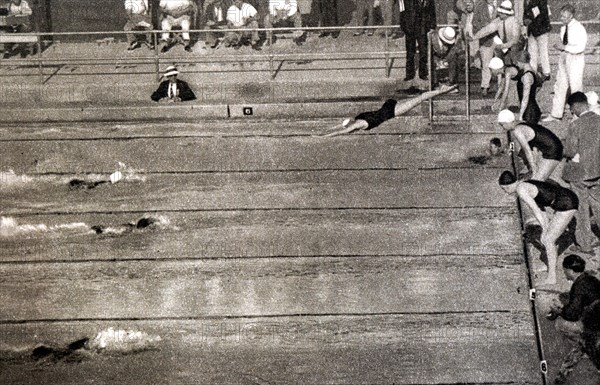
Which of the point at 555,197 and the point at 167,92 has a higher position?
the point at 167,92

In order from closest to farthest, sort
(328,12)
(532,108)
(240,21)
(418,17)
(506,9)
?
(532,108) < (506,9) < (418,17) < (240,21) < (328,12)

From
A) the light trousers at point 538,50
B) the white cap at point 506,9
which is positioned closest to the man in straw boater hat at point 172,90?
the white cap at point 506,9

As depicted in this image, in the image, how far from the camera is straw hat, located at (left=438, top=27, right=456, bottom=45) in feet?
46.1

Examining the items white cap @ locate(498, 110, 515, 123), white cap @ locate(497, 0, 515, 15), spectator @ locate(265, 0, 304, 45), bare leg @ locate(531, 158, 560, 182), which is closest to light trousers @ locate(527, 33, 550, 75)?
white cap @ locate(497, 0, 515, 15)

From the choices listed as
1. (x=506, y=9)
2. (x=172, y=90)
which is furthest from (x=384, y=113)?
(x=172, y=90)

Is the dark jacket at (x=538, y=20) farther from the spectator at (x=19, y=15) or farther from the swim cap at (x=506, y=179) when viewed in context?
the spectator at (x=19, y=15)

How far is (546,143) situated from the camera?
11.0 m

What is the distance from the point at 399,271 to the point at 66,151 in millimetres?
4718

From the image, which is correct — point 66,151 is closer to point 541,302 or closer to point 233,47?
point 233,47

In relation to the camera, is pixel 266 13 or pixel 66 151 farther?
pixel 266 13

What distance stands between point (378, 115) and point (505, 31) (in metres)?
2.37

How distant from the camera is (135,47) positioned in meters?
17.0

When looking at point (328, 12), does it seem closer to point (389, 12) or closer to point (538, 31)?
point (389, 12)

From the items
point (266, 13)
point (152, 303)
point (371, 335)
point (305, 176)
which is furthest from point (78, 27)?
point (371, 335)
